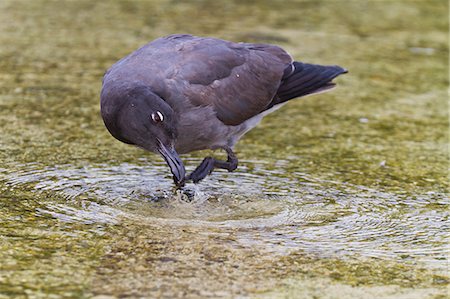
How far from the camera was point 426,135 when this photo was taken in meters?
7.04

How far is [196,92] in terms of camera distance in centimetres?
566

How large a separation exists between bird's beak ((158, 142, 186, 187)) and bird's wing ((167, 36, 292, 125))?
430 millimetres

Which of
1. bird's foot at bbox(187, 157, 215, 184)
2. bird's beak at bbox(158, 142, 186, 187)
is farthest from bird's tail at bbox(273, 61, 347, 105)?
bird's beak at bbox(158, 142, 186, 187)

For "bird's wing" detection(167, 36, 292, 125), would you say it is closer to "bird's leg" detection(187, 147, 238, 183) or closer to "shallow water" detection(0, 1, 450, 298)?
"bird's leg" detection(187, 147, 238, 183)

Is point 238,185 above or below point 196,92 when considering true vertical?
below

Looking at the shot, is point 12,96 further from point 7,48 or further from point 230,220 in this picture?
point 230,220

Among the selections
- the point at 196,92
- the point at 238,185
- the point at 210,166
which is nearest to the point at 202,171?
the point at 210,166

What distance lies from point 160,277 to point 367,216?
5.24ft

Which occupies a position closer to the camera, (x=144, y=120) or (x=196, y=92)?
(x=144, y=120)

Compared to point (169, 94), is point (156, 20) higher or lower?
lower

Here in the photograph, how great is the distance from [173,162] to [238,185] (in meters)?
0.68

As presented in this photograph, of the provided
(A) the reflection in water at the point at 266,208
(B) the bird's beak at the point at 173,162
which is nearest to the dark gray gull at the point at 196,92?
(B) the bird's beak at the point at 173,162

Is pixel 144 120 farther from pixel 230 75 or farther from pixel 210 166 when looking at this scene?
pixel 230 75

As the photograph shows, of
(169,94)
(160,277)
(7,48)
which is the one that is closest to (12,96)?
(7,48)
